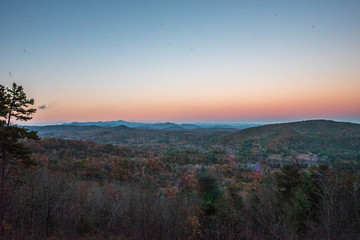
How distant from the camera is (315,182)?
15094 mm

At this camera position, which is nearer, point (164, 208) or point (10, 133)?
point (10, 133)

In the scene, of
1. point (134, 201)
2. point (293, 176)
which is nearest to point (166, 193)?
point (134, 201)

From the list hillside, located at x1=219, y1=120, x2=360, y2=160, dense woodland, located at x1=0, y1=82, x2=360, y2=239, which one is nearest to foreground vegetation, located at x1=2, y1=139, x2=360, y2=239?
dense woodland, located at x1=0, y1=82, x2=360, y2=239

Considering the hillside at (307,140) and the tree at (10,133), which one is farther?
the hillside at (307,140)

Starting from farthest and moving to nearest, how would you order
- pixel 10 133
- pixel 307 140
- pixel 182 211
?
pixel 307 140 → pixel 182 211 → pixel 10 133

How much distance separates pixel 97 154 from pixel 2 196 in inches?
924

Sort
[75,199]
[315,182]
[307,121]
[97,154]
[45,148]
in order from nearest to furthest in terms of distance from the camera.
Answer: [75,199] < [315,182] < [45,148] < [97,154] < [307,121]

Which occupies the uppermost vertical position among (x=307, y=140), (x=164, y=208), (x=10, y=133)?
(x=10, y=133)

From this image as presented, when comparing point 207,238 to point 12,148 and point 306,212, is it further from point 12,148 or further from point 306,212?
point 12,148

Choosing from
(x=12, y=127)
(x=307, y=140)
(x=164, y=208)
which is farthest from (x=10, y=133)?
(x=307, y=140)

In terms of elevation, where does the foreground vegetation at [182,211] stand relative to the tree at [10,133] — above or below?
below

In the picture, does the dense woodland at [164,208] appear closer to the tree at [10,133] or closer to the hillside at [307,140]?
the tree at [10,133]

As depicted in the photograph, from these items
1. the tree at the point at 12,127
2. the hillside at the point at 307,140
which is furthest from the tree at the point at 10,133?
the hillside at the point at 307,140

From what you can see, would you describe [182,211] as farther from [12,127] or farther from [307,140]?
[307,140]
